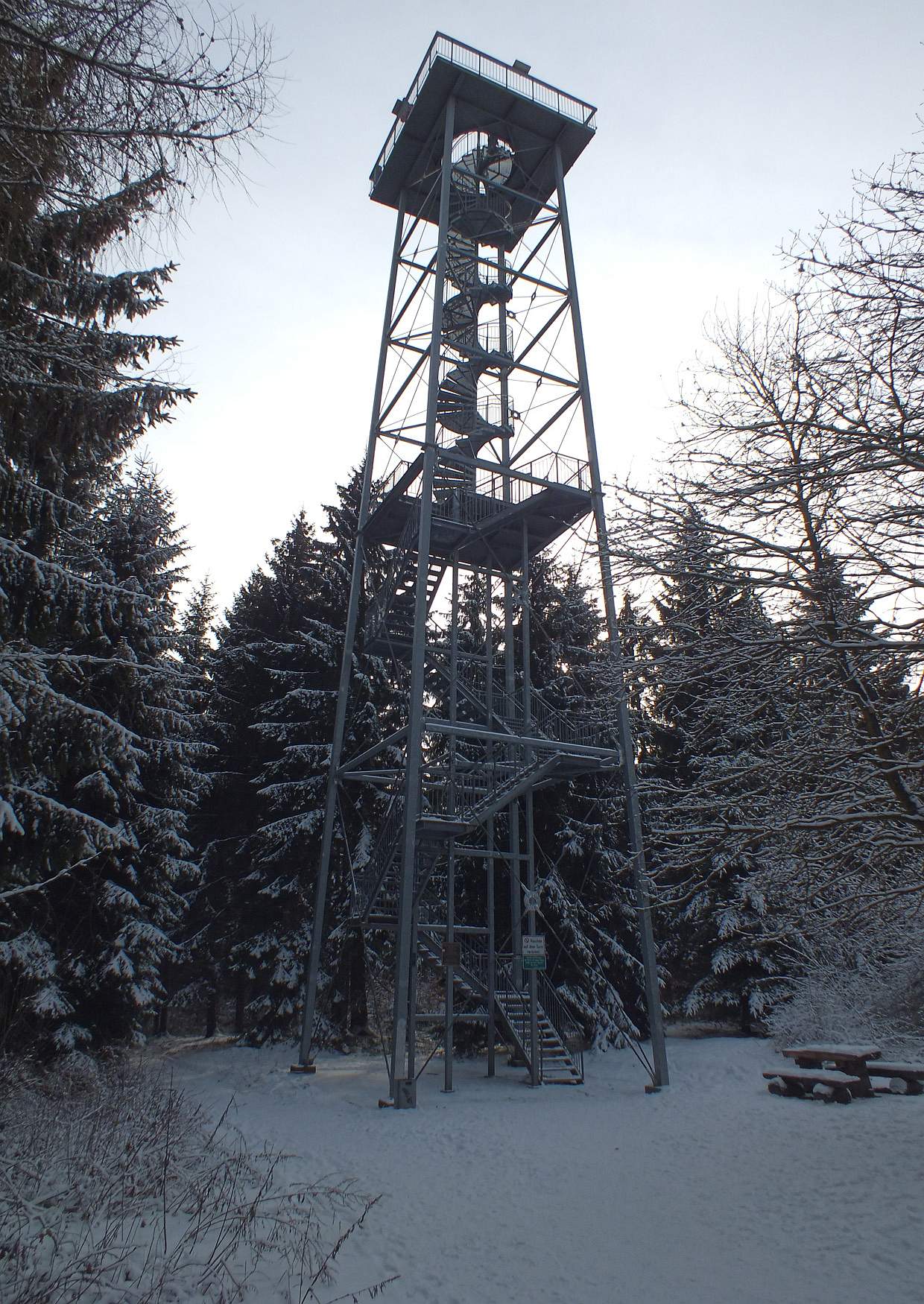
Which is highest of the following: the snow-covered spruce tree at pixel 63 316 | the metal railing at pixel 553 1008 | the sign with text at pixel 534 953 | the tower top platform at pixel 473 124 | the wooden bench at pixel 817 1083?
the tower top platform at pixel 473 124

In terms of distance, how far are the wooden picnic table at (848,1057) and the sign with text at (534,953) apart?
13.8 ft

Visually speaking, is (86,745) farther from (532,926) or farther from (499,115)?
(499,115)

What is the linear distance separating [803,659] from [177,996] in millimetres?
19806

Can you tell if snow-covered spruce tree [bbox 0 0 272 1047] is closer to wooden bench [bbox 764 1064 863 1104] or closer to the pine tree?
the pine tree

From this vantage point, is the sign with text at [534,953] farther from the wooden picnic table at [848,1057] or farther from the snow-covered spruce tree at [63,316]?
the snow-covered spruce tree at [63,316]

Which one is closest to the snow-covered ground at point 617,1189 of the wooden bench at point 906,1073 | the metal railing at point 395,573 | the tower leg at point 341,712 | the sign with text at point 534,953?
the wooden bench at point 906,1073

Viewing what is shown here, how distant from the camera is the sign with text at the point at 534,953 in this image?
42.3 ft

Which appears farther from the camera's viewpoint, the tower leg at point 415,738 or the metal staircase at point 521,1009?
the metal staircase at point 521,1009

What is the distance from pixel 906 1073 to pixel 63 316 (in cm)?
1377

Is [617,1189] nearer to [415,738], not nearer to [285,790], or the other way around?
[415,738]

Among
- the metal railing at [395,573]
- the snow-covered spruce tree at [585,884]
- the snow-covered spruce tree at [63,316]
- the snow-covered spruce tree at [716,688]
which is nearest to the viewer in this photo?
the snow-covered spruce tree at [63,316]

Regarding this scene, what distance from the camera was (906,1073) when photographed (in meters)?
11.9

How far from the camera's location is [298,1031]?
18.5 m

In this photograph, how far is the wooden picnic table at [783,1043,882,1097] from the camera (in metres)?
11.9
